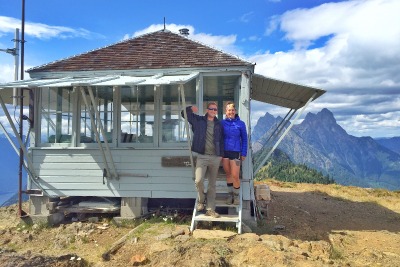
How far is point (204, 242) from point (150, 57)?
207 inches

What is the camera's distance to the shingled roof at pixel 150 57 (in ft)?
30.0

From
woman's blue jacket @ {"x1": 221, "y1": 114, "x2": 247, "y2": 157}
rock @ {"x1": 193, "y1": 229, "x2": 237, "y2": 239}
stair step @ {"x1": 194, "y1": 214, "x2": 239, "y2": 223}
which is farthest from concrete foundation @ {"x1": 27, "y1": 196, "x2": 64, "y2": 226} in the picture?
woman's blue jacket @ {"x1": 221, "y1": 114, "x2": 247, "y2": 157}

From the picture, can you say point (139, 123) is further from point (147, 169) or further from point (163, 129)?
point (147, 169)

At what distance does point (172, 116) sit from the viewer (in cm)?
915

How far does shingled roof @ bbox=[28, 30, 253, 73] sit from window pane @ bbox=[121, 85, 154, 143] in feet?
2.28

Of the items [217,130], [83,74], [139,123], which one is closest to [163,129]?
[139,123]

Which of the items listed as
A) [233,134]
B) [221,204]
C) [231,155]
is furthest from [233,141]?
[221,204]

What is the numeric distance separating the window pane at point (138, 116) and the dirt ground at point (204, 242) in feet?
7.05

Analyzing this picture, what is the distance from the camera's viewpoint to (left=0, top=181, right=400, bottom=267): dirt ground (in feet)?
19.7

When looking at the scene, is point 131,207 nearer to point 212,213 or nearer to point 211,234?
point 212,213

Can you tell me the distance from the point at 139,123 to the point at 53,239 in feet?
11.3

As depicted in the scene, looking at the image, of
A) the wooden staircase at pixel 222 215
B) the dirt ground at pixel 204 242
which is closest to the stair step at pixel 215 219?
the wooden staircase at pixel 222 215

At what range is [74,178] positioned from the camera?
9359 millimetres

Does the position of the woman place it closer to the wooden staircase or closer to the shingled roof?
the wooden staircase
